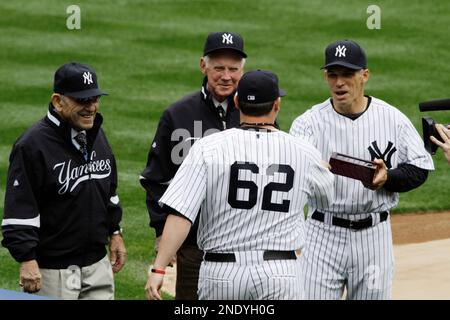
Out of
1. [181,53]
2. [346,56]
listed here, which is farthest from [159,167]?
[181,53]

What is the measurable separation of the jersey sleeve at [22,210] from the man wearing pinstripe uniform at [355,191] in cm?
165

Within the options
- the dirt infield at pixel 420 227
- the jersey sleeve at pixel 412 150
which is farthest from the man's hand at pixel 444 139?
the dirt infield at pixel 420 227

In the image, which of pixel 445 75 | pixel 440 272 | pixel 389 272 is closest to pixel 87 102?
pixel 389 272

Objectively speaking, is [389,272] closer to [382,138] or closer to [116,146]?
[382,138]

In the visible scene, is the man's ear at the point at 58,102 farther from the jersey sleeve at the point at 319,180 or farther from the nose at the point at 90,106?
the jersey sleeve at the point at 319,180

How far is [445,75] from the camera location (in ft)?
51.0

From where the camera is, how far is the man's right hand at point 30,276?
587 cm

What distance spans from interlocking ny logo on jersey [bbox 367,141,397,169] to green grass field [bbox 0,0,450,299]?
15.5 ft

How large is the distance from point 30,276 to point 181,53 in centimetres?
1032

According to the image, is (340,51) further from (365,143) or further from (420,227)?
(420,227)

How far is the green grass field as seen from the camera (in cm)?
1319

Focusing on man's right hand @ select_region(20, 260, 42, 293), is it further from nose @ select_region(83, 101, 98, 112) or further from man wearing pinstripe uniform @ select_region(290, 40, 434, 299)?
man wearing pinstripe uniform @ select_region(290, 40, 434, 299)

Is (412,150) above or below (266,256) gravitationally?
above

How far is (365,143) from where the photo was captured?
651 cm
